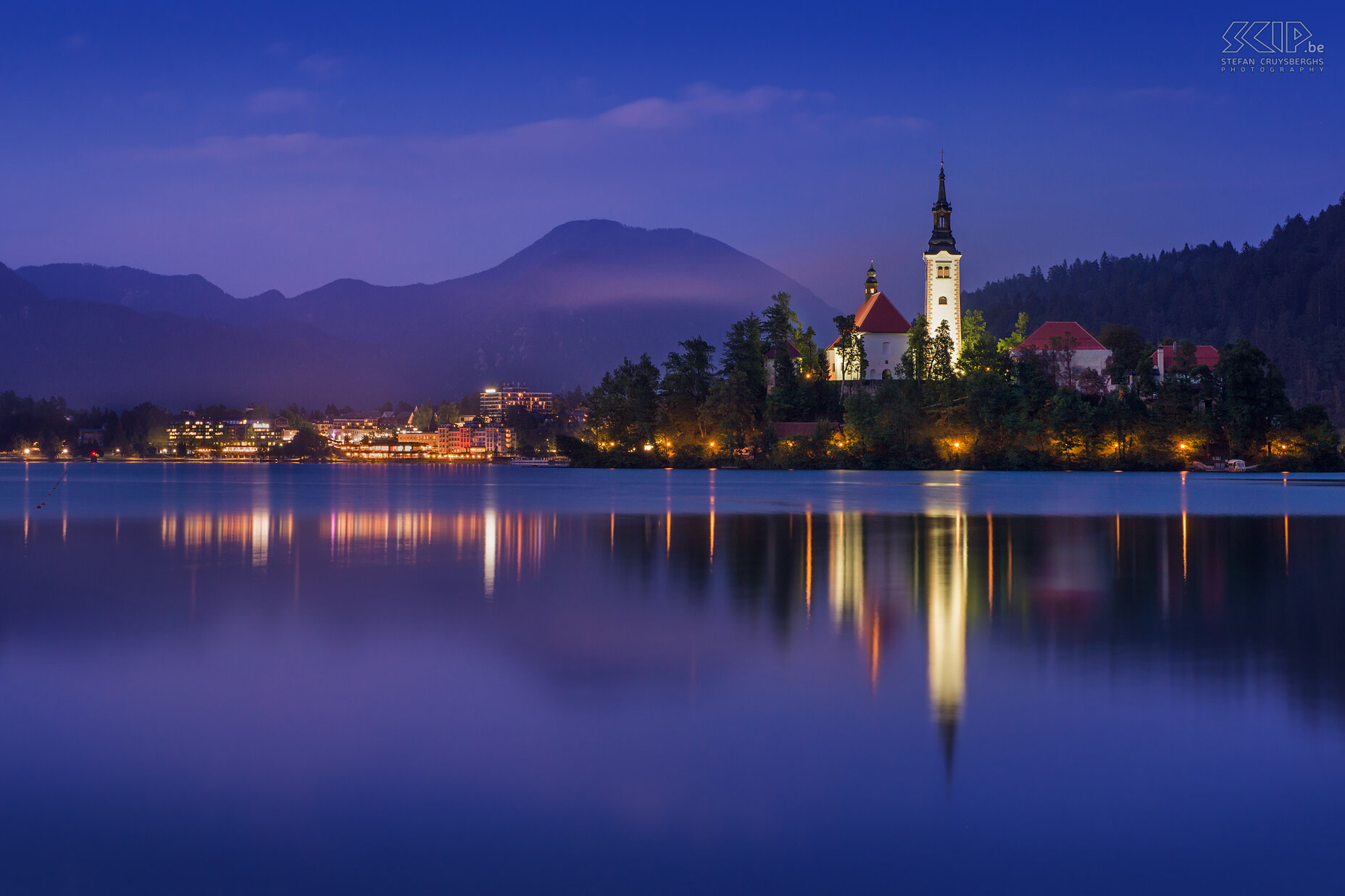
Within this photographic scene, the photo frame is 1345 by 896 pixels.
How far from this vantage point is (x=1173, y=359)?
3976 inches

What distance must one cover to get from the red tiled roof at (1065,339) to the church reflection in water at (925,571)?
68.1 m

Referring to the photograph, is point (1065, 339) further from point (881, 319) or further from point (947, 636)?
point (947, 636)

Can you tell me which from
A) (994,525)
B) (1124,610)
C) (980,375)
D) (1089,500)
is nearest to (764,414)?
(980,375)

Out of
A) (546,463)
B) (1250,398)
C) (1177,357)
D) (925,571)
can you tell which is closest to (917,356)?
(1177,357)

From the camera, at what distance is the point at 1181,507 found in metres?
45.3

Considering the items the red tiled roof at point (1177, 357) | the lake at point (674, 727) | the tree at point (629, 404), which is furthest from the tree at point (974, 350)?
the lake at point (674, 727)

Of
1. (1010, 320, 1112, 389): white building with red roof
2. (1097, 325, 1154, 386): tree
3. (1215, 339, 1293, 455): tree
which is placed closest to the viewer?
(1215, 339, 1293, 455): tree

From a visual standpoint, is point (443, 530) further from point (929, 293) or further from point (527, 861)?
point (929, 293)

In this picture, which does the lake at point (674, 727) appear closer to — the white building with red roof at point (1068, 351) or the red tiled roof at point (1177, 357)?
the white building with red roof at point (1068, 351)

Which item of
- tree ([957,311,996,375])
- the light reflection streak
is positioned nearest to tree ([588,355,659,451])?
tree ([957,311,996,375])

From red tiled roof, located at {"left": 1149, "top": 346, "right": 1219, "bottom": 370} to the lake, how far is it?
85549mm

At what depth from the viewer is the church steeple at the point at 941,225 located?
377 feet

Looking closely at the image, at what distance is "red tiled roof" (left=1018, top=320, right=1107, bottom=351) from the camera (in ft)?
339

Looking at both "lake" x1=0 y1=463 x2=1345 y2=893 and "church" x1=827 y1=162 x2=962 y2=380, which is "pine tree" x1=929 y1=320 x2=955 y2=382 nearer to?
"church" x1=827 y1=162 x2=962 y2=380
